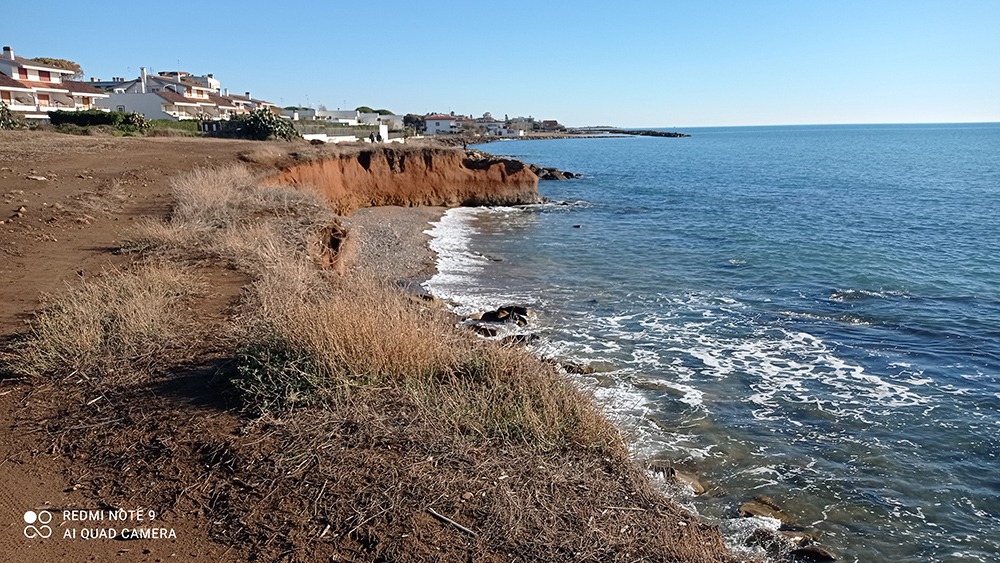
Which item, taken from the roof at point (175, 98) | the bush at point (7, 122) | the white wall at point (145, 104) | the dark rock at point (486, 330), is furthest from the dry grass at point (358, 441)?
the roof at point (175, 98)

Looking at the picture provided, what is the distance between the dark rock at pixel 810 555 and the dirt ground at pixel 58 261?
4.99 m

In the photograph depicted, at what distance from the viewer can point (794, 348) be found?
42.7ft

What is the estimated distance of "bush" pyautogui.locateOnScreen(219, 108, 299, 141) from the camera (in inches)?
1816

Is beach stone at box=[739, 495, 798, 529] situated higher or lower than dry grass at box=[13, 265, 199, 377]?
lower

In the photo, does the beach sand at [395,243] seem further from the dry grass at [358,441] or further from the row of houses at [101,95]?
the row of houses at [101,95]

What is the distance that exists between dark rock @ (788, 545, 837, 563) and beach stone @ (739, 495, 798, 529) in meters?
0.46

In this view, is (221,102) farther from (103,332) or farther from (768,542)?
(768,542)

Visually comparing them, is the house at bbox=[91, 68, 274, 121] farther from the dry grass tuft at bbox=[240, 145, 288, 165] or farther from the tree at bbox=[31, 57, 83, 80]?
the dry grass tuft at bbox=[240, 145, 288, 165]

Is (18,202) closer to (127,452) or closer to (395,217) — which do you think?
(127,452)

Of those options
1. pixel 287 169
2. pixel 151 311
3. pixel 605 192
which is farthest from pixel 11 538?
pixel 605 192

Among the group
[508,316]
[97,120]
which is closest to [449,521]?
[508,316]

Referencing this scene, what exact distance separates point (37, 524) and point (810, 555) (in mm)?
6304

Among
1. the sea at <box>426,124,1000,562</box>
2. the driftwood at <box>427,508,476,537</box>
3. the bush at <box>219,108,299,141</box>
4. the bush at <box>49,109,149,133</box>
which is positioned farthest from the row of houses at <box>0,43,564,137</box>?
the driftwood at <box>427,508,476,537</box>

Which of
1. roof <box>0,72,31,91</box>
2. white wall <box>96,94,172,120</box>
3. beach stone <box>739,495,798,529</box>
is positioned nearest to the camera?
beach stone <box>739,495,798,529</box>
